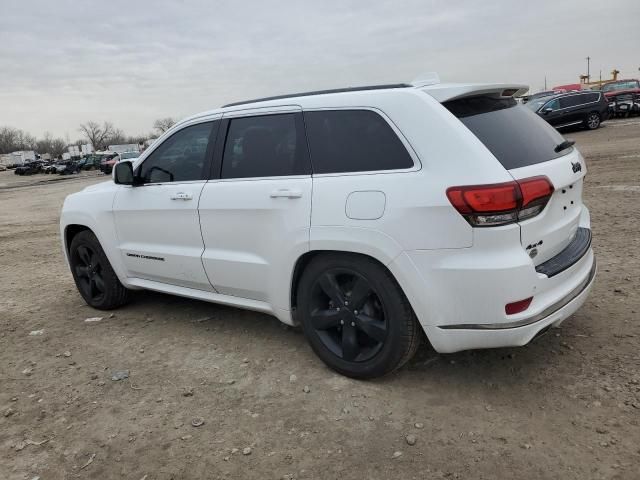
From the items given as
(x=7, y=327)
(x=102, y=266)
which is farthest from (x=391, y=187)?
(x=7, y=327)

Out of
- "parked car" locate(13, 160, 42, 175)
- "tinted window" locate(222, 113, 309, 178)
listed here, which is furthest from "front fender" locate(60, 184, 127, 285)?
"parked car" locate(13, 160, 42, 175)

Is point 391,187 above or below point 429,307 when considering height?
above

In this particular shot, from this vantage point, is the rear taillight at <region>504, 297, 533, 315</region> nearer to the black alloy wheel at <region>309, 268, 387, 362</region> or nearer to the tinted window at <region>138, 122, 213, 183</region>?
the black alloy wheel at <region>309, 268, 387, 362</region>

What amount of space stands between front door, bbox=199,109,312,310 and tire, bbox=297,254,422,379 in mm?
197

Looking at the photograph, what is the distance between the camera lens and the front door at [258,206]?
3.42 m

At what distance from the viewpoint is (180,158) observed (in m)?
4.26

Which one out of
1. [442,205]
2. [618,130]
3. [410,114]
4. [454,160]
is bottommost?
[618,130]

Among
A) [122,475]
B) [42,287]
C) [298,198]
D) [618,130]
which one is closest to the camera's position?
[122,475]

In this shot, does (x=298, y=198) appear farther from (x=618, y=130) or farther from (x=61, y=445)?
(x=618, y=130)

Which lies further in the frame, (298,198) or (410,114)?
(298,198)

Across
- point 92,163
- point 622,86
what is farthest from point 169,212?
point 92,163

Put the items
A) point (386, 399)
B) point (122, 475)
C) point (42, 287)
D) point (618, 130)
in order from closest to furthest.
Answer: point (122, 475), point (386, 399), point (42, 287), point (618, 130)

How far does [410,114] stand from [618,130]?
21136 mm

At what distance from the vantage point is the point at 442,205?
9.11ft
